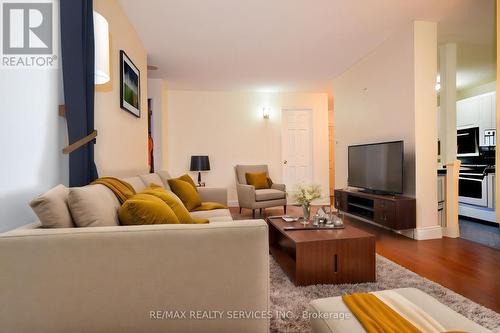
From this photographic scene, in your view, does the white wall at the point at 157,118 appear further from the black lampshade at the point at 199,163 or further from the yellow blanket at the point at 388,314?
the yellow blanket at the point at 388,314

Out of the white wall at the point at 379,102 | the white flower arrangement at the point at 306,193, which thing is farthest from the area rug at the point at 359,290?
the white wall at the point at 379,102

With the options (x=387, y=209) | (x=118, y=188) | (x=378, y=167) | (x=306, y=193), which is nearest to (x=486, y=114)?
(x=378, y=167)

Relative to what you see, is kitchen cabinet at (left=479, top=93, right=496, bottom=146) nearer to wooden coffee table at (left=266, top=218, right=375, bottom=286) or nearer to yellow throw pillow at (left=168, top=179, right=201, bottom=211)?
wooden coffee table at (left=266, top=218, right=375, bottom=286)

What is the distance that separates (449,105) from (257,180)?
10.7 ft

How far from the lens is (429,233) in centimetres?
335

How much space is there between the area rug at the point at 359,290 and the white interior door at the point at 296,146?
13.5 ft

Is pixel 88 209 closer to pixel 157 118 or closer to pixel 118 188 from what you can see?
pixel 118 188

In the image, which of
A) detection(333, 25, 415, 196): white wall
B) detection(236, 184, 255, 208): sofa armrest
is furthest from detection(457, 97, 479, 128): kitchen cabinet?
detection(236, 184, 255, 208): sofa armrest

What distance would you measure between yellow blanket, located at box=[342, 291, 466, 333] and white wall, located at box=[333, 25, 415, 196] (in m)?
2.72

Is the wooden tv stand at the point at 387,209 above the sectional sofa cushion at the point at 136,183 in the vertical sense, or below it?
below

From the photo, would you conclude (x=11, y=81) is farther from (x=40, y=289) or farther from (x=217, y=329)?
(x=217, y=329)

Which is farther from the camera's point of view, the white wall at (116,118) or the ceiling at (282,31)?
the ceiling at (282,31)

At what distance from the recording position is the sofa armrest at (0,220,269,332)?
1045 millimetres

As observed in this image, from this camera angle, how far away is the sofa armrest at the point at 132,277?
3.43 feet
